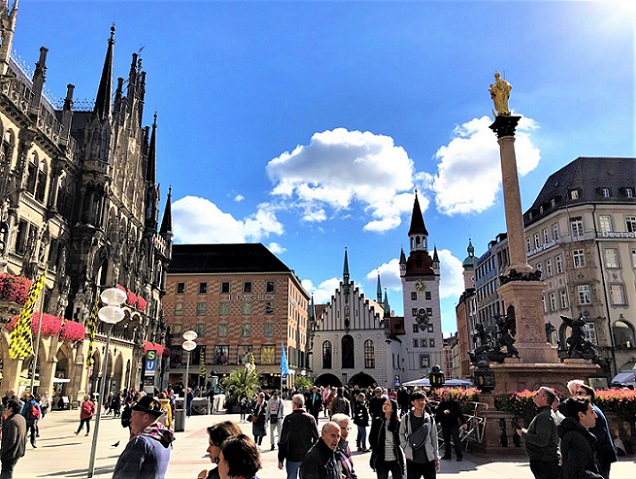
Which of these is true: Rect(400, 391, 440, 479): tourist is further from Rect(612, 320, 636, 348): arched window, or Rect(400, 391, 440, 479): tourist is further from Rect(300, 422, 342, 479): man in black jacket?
Rect(612, 320, 636, 348): arched window

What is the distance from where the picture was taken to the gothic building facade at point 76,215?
24438 millimetres

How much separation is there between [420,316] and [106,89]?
6200 centimetres

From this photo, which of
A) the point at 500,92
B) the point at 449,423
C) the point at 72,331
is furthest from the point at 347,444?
the point at 72,331

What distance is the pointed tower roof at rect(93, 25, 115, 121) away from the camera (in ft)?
113

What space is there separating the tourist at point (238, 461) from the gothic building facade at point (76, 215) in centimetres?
2272

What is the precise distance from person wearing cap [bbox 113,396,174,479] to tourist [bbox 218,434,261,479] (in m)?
1.28

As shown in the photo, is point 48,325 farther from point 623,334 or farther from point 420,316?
point 420,316

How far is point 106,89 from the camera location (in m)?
35.3

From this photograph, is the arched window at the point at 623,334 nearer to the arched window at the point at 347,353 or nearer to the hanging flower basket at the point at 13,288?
the arched window at the point at 347,353

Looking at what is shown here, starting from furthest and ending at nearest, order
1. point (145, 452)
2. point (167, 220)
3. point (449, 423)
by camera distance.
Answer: point (167, 220)
point (449, 423)
point (145, 452)

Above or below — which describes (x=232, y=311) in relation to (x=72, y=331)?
above

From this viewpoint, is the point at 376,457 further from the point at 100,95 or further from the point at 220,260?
the point at 220,260

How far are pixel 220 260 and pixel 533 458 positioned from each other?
5669 cm

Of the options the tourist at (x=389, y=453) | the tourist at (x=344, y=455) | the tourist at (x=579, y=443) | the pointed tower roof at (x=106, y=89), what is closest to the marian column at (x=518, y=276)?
the tourist at (x=389, y=453)
